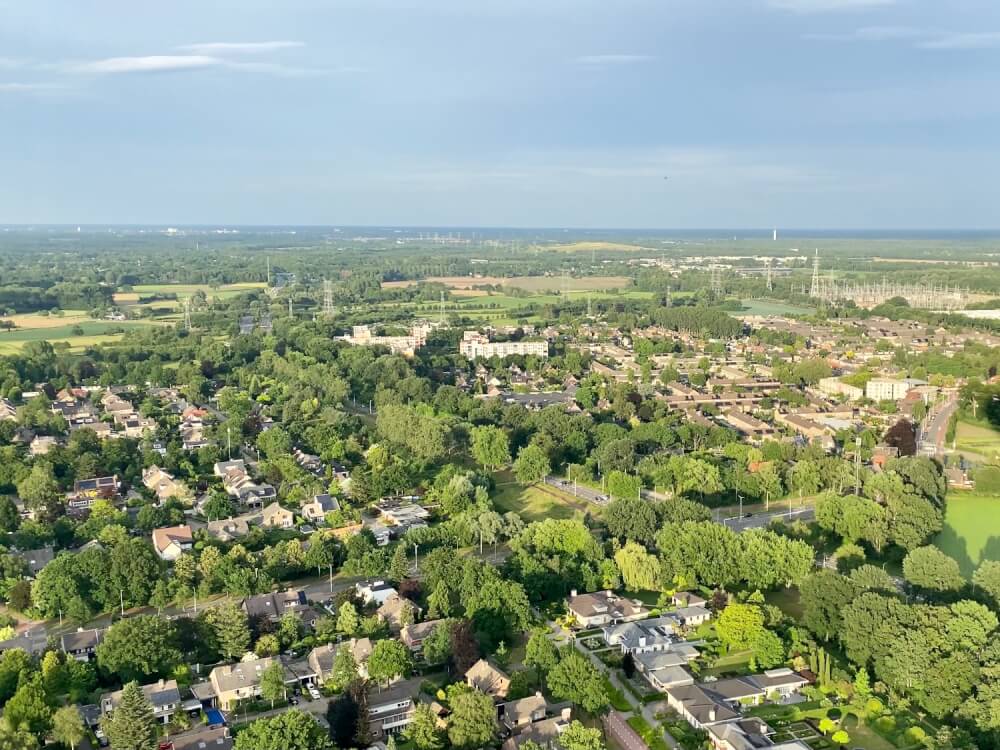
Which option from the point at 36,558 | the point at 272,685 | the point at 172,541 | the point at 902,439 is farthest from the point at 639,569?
the point at 902,439

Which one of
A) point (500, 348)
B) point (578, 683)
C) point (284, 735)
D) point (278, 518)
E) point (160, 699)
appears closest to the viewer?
point (284, 735)

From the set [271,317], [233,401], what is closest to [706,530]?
[233,401]

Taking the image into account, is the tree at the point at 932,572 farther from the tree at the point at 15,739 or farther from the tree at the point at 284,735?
the tree at the point at 15,739

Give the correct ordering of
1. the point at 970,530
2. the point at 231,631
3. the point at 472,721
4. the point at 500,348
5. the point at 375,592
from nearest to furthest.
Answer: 1. the point at 472,721
2. the point at 231,631
3. the point at 375,592
4. the point at 970,530
5. the point at 500,348

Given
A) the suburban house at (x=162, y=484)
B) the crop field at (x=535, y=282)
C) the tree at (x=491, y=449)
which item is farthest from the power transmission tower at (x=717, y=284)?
the suburban house at (x=162, y=484)

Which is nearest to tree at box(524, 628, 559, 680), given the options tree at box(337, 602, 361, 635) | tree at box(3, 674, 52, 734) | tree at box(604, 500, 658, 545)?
tree at box(337, 602, 361, 635)

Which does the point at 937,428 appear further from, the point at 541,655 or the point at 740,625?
the point at 541,655

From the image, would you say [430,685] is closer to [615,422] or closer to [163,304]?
[615,422]

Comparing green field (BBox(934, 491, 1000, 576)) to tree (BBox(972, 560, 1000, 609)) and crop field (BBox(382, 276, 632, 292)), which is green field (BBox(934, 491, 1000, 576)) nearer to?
tree (BBox(972, 560, 1000, 609))
